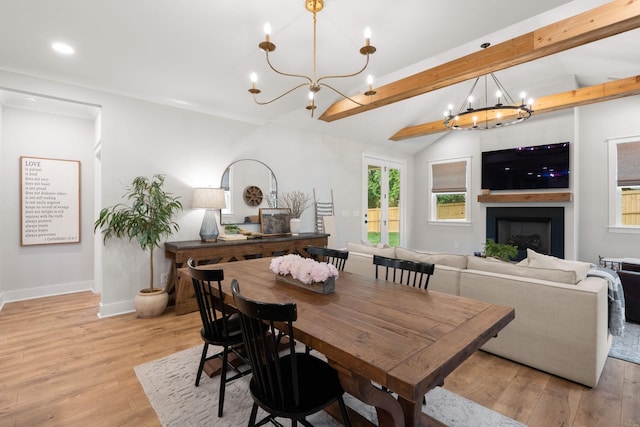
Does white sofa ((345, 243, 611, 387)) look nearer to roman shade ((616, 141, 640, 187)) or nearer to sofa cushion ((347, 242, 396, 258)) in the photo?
sofa cushion ((347, 242, 396, 258))

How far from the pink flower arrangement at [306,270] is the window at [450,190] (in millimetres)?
5958

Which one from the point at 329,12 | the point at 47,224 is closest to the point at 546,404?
the point at 329,12

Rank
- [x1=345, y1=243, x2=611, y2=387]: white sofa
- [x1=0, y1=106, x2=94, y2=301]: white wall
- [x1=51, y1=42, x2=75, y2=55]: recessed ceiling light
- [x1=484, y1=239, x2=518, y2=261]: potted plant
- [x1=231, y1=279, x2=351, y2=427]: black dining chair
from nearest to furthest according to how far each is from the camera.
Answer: [x1=231, y1=279, x2=351, y2=427]: black dining chair, [x1=345, y1=243, x2=611, y2=387]: white sofa, [x1=51, y1=42, x2=75, y2=55]: recessed ceiling light, [x1=484, y1=239, x2=518, y2=261]: potted plant, [x1=0, y1=106, x2=94, y2=301]: white wall

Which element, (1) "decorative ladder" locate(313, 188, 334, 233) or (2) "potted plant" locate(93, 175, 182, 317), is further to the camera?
(1) "decorative ladder" locate(313, 188, 334, 233)

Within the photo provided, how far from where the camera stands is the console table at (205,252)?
11.6ft

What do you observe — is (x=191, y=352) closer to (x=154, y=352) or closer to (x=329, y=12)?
(x=154, y=352)

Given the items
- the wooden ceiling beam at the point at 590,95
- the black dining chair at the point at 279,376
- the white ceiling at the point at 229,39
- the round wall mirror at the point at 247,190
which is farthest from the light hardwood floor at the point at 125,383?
the wooden ceiling beam at the point at 590,95

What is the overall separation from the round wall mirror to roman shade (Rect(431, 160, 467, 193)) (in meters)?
4.30

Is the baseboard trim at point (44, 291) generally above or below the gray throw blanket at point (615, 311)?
below

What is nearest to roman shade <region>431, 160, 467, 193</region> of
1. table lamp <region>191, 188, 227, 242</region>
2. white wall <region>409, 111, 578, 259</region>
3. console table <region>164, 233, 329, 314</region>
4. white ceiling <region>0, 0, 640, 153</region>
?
white wall <region>409, 111, 578, 259</region>

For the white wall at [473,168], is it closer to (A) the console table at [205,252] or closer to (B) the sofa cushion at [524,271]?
(B) the sofa cushion at [524,271]

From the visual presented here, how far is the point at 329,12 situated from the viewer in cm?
262

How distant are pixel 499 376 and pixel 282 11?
11.0 ft

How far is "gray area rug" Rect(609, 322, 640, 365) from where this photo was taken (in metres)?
2.56
